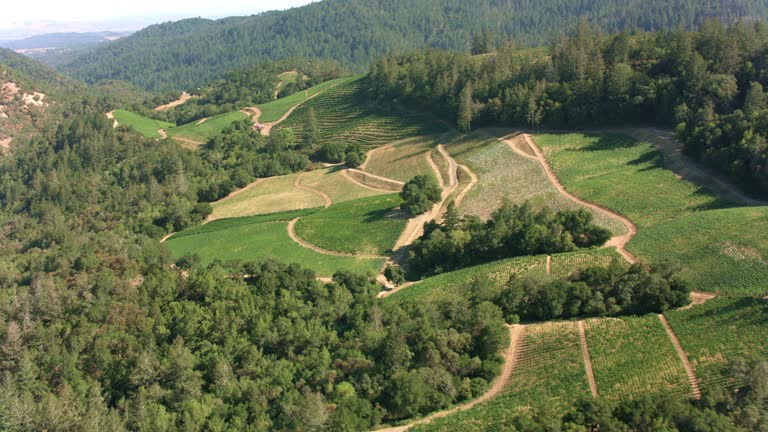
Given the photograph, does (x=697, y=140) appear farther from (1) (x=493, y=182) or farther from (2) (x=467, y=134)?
(2) (x=467, y=134)

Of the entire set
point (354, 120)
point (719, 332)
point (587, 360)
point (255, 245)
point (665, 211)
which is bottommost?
point (255, 245)

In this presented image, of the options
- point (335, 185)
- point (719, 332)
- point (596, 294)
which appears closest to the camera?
point (719, 332)

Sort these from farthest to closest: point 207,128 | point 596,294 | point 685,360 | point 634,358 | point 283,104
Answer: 1. point 283,104
2. point 207,128
3. point 596,294
4. point 634,358
5. point 685,360

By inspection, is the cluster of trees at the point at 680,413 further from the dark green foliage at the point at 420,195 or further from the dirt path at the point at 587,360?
the dark green foliage at the point at 420,195

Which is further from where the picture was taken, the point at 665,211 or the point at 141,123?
the point at 141,123

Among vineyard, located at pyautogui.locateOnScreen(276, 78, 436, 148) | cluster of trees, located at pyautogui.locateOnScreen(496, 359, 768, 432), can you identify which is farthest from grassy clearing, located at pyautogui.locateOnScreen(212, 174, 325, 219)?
cluster of trees, located at pyautogui.locateOnScreen(496, 359, 768, 432)

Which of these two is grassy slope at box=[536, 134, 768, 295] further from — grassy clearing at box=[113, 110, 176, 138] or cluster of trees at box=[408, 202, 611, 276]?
grassy clearing at box=[113, 110, 176, 138]

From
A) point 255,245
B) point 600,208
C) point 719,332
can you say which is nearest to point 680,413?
point 719,332

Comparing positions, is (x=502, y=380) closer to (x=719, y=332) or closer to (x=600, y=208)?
(x=719, y=332)
